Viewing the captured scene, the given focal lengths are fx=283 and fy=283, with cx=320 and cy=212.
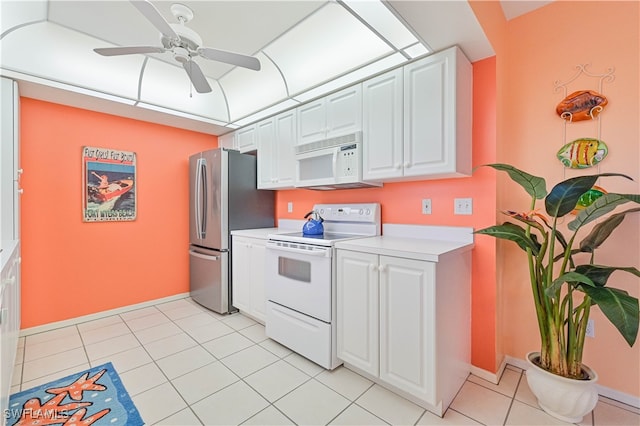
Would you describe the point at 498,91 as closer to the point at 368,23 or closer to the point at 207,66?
the point at 368,23

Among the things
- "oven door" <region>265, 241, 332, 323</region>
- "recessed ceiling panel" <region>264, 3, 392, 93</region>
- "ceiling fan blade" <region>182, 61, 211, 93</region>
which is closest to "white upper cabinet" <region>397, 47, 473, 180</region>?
"recessed ceiling panel" <region>264, 3, 392, 93</region>

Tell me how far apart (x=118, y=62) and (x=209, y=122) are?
1064 mm

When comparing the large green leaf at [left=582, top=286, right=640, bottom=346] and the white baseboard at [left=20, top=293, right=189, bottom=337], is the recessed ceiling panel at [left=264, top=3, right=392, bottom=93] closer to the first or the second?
the large green leaf at [left=582, top=286, right=640, bottom=346]

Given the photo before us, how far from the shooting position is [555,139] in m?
2.07

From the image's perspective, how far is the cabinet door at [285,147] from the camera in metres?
3.08

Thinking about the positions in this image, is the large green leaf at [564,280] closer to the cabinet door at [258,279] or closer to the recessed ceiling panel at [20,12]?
the cabinet door at [258,279]

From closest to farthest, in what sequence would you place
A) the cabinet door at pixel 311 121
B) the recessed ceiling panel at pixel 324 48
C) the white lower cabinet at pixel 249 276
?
1. the recessed ceiling panel at pixel 324 48
2. the cabinet door at pixel 311 121
3. the white lower cabinet at pixel 249 276

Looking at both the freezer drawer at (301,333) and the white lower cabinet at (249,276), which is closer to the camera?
the freezer drawer at (301,333)

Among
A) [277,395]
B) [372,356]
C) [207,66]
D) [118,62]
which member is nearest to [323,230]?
[372,356]

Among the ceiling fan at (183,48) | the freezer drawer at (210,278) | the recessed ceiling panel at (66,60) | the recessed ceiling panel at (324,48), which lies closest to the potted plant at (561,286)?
the recessed ceiling panel at (324,48)

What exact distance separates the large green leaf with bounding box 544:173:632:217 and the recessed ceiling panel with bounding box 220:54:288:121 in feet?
8.18

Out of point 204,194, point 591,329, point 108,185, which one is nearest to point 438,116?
point 591,329

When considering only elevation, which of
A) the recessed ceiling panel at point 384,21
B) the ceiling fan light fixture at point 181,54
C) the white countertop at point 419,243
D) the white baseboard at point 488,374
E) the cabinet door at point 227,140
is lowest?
the white baseboard at point 488,374

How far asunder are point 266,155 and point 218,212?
887mm
